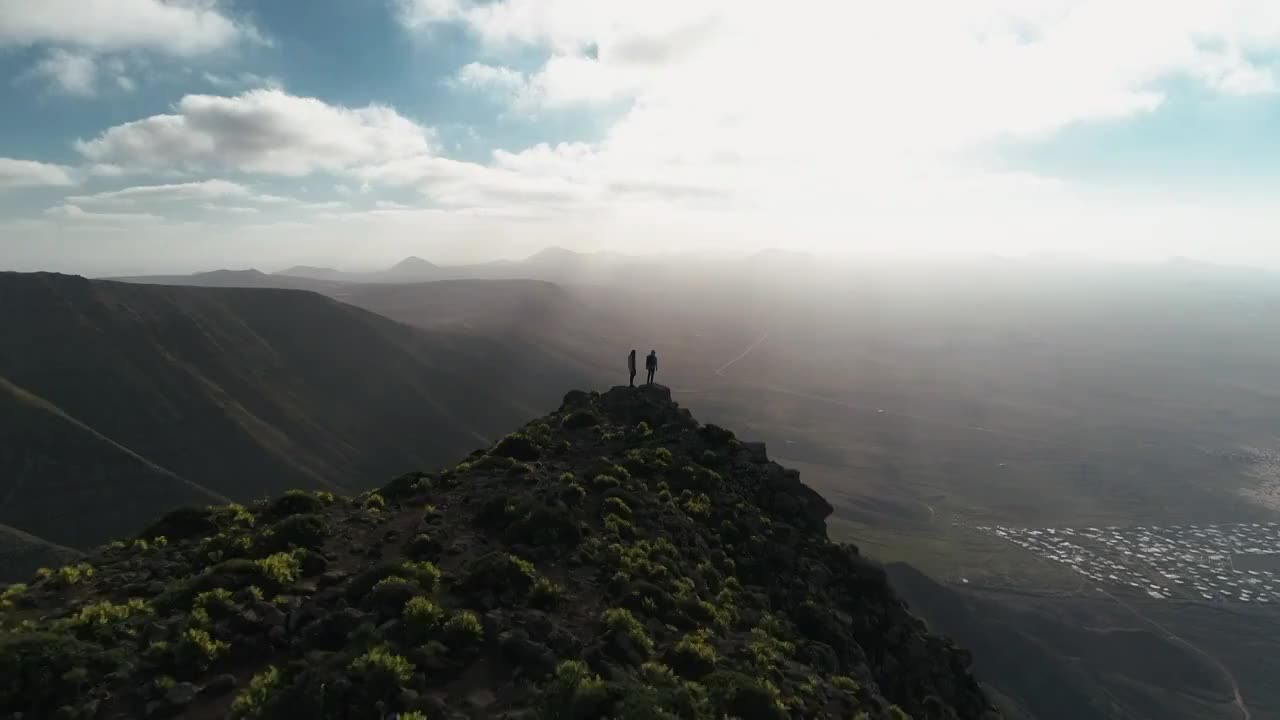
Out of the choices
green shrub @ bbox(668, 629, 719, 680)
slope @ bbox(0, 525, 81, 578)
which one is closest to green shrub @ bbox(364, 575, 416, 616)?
green shrub @ bbox(668, 629, 719, 680)

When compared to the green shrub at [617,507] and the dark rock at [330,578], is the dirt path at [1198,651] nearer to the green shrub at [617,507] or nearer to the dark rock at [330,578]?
the green shrub at [617,507]

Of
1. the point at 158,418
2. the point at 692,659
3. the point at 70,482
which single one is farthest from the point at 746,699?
the point at 158,418

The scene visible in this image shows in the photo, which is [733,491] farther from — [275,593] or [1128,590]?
[1128,590]

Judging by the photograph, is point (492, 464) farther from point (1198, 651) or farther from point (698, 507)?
point (1198, 651)

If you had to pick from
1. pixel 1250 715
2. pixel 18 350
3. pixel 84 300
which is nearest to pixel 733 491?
pixel 1250 715

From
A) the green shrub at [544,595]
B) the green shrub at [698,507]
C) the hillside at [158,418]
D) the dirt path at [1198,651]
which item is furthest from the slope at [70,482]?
the dirt path at [1198,651]

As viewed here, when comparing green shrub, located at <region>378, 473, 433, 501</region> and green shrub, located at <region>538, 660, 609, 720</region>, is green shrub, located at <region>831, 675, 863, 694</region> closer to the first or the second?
green shrub, located at <region>538, 660, 609, 720</region>

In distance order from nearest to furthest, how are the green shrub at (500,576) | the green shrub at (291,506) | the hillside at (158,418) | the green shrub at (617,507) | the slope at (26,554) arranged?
1. the green shrub at (500,576)
2. the green shrub at (291,506)
3. the green shrub at (617,507)
4. the slope at (26,554)
5. the hillside at (158,418)
